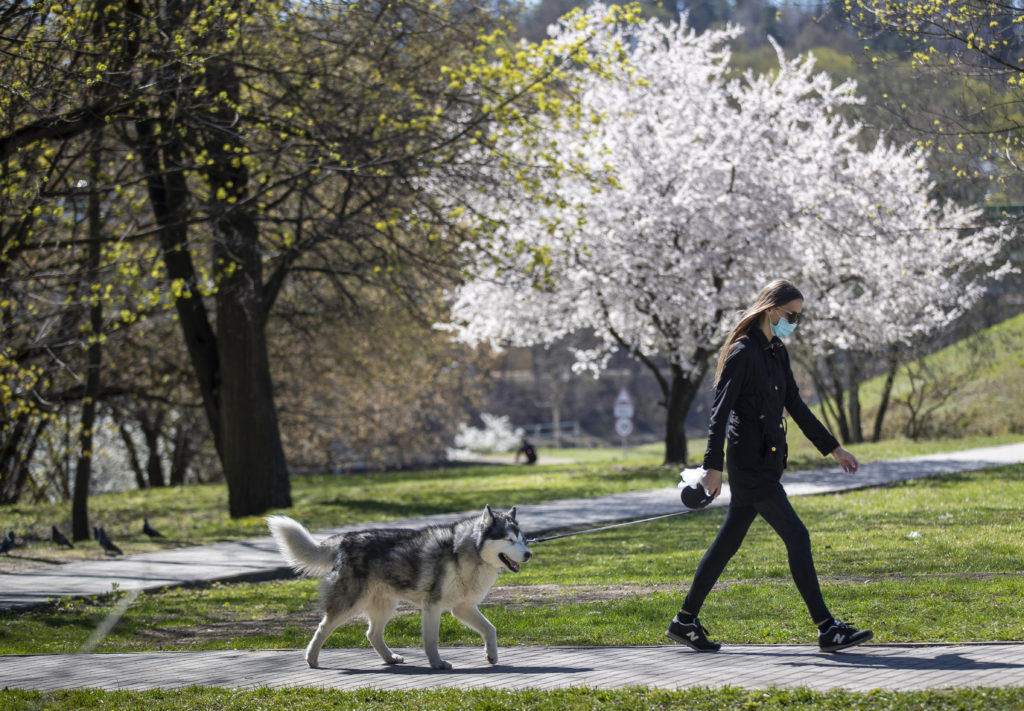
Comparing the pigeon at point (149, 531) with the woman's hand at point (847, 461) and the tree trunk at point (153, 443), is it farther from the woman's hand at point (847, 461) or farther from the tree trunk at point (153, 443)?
the tree trunk at point (153, 443)

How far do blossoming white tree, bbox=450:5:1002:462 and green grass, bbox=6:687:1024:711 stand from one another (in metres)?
16.9

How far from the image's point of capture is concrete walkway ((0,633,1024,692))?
5879 mm

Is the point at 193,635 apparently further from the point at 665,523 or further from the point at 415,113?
the point at 415,113

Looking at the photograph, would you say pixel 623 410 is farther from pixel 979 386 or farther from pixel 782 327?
pixel 782 327

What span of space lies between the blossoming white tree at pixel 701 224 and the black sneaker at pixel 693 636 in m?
16.3

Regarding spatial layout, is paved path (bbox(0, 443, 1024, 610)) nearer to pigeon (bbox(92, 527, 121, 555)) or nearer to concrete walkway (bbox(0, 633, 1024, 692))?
pigeon (bbox(92, 527, 121, 555))

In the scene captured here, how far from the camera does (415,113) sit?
17609 millimetres

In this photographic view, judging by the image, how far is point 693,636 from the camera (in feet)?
22.7

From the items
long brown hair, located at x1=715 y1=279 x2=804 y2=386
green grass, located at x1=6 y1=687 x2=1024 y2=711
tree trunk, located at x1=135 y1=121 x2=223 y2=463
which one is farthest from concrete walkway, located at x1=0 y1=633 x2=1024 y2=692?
tree trunk, located at x1=135 y1=121 x2=223 y2=463

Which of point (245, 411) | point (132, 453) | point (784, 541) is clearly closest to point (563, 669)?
point (784, 541)

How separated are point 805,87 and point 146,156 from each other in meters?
16.7

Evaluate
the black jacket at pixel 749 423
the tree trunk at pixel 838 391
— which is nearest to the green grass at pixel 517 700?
the black jacket at pixel 749 423

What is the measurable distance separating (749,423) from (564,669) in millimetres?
1911

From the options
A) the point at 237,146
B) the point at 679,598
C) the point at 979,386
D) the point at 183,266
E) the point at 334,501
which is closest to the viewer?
the point at 679,598
